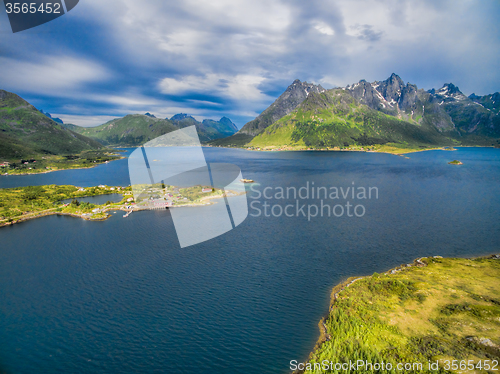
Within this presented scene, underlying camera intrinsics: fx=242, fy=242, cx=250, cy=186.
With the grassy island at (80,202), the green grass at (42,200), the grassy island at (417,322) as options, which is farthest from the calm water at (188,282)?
the green grass at (42,200)

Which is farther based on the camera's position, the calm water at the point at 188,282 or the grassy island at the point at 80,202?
the grassy island at the point at 80,202

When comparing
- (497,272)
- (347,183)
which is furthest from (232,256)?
(347,183)

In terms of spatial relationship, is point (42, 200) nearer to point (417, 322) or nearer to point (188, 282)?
point (188, 282)

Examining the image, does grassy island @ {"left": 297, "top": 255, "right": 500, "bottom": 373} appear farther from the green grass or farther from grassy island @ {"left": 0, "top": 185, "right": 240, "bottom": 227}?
the green grass

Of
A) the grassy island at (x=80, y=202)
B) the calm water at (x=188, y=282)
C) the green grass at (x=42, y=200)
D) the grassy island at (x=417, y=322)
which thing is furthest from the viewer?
the green grass at (x=42, y=200)

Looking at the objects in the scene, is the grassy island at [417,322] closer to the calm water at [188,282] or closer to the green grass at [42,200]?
the calm water at [188,282]
